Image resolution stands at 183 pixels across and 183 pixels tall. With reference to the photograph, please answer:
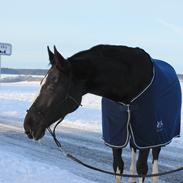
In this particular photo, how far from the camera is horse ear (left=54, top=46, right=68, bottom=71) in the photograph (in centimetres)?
433

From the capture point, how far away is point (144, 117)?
5.33 m

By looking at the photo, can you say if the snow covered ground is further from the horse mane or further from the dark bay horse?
the horse mane

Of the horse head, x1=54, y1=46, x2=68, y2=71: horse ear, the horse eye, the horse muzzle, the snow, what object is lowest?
the snow

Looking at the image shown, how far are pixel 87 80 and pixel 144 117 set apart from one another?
91 centimetres

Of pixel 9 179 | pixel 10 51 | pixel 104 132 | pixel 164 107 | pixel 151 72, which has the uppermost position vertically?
pixel 151 72

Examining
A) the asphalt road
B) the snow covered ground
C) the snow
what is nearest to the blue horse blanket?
the snow covered ground

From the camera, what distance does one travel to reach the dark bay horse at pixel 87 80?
4.47 meters

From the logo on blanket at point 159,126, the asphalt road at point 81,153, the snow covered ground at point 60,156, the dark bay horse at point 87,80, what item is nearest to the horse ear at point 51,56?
the dark bay horse at point 87,80

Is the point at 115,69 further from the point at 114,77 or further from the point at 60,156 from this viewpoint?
the point at 60,156

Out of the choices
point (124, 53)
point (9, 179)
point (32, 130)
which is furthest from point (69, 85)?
point (9, 179)

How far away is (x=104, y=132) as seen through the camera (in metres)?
5.84

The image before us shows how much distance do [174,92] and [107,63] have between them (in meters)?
1.44

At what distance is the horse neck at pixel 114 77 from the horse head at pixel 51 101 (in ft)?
0.42

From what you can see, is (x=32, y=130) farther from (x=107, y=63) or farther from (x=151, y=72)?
(x=151, y=72)
